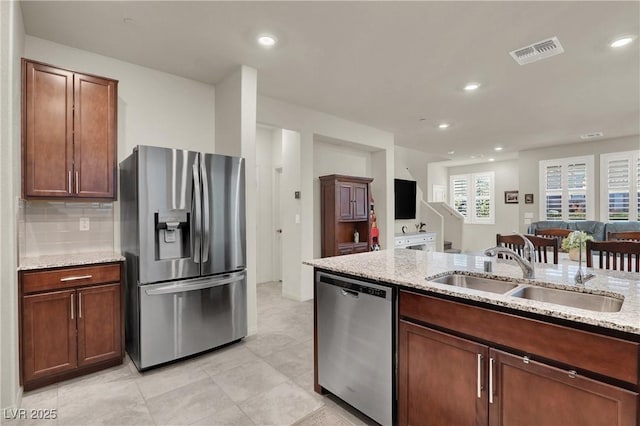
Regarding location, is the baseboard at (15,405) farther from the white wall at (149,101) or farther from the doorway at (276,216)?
the doorway at (276,216)

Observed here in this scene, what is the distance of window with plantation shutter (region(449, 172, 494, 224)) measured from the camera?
32.1 feet

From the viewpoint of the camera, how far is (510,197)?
9266 millimetres

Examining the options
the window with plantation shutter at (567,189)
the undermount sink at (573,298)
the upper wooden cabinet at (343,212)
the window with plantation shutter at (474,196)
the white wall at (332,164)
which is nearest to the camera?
the undermount sink at (573,298)

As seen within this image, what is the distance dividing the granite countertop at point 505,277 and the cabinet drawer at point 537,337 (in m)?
0.07

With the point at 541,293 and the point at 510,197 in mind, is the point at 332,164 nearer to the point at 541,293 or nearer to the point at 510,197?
the point at 541,293

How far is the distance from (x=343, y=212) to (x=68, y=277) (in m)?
3.46

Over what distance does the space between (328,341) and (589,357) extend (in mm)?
1412

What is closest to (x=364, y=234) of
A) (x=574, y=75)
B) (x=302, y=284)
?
(x=302, y=284)

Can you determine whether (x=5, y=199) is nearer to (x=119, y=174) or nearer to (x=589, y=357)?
(x=119, y=174)

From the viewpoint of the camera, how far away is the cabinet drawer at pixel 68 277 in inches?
89.8

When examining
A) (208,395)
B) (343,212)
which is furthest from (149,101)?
(343,212)

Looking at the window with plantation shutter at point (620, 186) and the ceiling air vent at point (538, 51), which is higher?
the ceiling air vent at point (538, 51)

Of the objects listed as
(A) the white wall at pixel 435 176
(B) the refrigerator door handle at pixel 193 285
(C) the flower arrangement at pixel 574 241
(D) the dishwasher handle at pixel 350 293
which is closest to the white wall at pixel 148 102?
(B) the refrigerator door handle at pixel 193 285

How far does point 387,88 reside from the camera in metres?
3.85
